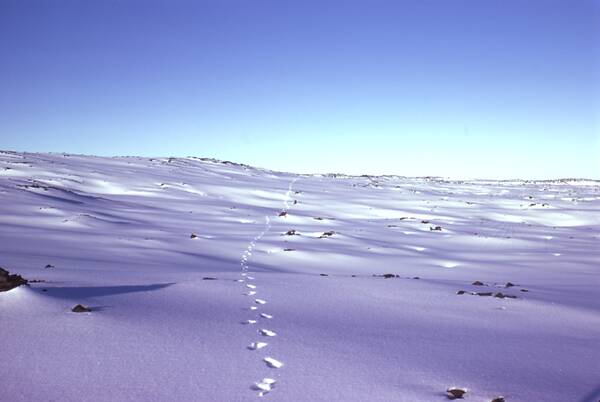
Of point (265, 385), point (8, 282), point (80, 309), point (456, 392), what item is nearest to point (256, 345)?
point (265, 385)

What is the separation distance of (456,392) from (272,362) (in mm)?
1354

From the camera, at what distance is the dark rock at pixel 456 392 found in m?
3.14

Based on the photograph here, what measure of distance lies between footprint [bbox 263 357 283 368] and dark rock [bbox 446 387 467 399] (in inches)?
48.5

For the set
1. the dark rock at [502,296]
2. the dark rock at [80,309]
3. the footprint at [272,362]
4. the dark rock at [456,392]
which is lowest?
the dark rock at [502,296]

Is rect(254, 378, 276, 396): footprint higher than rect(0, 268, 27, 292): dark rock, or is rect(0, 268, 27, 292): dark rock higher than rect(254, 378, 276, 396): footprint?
rect(0, 268, 27, 292): dark rock

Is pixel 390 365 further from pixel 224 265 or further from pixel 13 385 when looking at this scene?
pixel 224 265

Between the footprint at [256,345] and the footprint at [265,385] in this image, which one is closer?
the footprint at [265,385]

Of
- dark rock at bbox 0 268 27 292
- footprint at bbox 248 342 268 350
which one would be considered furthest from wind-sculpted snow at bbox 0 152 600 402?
dark rock at bbox 0 268 27 292

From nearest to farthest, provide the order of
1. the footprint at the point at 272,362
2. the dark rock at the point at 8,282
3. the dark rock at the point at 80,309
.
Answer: the footprint at the point at 272,362 → the dark rock at the point at 80,309 → the dark rock at the point at 8,282

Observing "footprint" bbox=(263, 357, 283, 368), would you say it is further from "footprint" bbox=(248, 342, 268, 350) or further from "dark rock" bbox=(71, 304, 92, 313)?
"dark rock" bbox=(71, 304, 92, 313)

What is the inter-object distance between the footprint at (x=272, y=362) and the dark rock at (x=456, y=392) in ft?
4.04

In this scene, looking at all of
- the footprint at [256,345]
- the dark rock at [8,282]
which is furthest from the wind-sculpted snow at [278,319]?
the dark rock at [8,282]

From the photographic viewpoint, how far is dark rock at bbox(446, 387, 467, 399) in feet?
10.3

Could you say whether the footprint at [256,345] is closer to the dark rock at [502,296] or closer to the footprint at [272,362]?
the footprint at [272,362]
